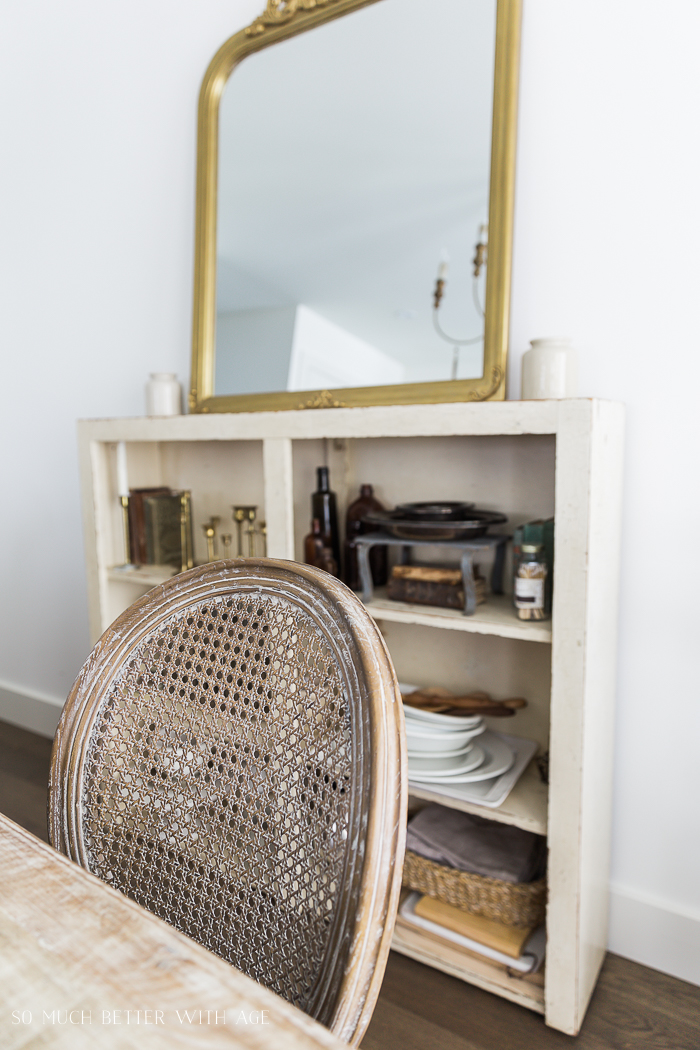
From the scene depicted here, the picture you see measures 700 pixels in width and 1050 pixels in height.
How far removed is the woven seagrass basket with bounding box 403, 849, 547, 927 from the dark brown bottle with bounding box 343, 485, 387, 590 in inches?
26.0

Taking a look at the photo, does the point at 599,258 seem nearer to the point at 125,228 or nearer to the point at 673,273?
the point at 673,273

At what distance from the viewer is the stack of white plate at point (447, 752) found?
147cm

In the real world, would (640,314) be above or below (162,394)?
above

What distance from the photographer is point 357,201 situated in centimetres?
168

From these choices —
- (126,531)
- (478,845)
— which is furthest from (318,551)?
(478,845)

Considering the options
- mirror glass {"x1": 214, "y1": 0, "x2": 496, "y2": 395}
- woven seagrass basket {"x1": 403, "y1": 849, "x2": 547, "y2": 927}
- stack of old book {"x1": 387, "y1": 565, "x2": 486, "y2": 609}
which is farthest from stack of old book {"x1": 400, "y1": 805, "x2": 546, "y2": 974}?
mirror glass {"x1": 214, "y1": 0, "x2": 496, "y2": 395}

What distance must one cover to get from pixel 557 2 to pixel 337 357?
87 centimetres

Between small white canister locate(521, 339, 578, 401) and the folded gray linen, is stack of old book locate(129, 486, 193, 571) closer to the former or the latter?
the folded gray linen

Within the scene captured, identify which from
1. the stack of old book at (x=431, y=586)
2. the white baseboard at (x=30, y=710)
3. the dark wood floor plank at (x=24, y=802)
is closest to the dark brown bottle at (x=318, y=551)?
the stack of old book at (x=431, y=586)

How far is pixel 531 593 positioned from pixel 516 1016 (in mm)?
858

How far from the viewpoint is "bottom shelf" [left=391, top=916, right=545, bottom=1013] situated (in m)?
1.38

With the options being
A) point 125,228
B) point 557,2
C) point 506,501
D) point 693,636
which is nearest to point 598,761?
point 693,636

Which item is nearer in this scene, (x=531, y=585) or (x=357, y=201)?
(x=531, y=585)

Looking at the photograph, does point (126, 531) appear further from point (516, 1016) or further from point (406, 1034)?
point (516, 1016)
